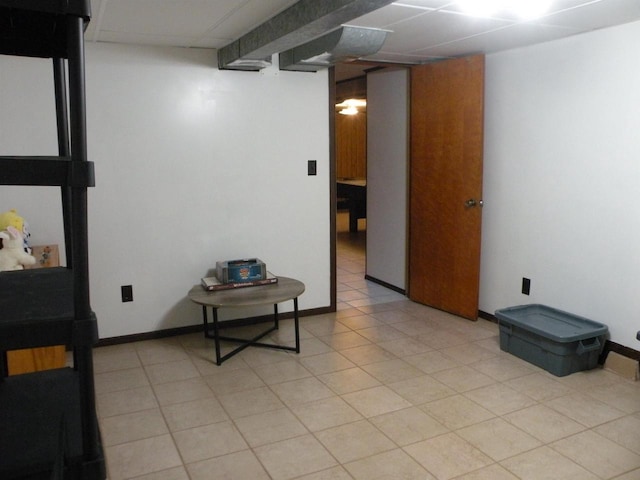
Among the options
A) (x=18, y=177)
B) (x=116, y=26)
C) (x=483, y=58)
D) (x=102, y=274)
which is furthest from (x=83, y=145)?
(x=483, y=58)

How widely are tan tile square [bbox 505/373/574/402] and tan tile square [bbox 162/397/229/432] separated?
164 centimetres

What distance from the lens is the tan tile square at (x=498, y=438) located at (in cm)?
248

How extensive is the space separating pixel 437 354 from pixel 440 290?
0.98m

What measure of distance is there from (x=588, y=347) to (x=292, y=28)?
2.43 meters

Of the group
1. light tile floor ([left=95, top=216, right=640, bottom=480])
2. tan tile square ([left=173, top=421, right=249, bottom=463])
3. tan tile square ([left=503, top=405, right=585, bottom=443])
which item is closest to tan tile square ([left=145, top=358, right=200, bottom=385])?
light tile floor ([left=95, top=216, right=640, bottom=480])

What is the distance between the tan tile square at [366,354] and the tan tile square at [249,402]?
69cm

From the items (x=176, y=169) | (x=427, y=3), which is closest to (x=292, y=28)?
(x=427, y=3)

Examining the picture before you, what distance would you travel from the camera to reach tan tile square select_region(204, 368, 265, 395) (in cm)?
311

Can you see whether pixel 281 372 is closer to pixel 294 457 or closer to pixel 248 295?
pixel 248 295

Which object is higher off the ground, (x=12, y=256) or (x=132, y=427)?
(x=12, y=256)

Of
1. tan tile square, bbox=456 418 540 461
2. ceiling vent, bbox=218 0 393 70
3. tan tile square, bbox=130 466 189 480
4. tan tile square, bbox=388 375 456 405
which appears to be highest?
ceiling vent, bbox=218 0 393 70

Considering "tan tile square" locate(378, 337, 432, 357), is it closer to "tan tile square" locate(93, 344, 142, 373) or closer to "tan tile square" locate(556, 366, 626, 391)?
"tan tile square" locate(556, 366, 626, 391)

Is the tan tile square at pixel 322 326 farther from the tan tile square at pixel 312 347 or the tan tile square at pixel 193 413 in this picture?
the tan tile square at pixel 193 413

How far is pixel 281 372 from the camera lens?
333 centimetres
